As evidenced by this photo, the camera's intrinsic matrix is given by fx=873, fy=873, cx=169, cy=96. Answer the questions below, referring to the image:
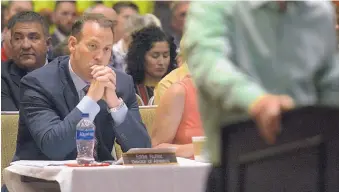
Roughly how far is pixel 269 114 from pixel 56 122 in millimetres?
3434

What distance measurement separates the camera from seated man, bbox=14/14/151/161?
489 centimetres

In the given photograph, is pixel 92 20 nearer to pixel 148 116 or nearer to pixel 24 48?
pixel 148 116

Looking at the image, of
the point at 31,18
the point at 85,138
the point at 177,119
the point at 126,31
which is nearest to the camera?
the point at 85,138

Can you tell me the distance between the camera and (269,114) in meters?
1.62

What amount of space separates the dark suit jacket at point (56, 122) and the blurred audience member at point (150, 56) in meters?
2.30

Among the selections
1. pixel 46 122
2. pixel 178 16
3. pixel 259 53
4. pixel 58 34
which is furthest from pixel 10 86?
pixel 259 53

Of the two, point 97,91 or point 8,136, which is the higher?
point 97,91

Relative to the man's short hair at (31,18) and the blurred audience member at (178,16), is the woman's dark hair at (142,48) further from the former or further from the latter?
the blurred audience member at (178,16)

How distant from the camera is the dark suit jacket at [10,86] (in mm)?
6191

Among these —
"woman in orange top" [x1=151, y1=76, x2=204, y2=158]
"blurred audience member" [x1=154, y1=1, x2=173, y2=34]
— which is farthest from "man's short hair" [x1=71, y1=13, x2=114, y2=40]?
"blurred audience member" [x1=154, y1=1, x2=173, y2=34]

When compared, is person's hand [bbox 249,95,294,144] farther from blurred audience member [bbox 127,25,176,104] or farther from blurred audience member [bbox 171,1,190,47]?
blurred audience member [bbox 171,1,190,47]

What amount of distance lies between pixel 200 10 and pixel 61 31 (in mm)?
8750

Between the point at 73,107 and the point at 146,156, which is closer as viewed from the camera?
the point at 146,156

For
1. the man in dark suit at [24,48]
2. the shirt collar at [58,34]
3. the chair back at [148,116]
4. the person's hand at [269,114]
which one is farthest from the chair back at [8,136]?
the shirt collar at [58,34]
